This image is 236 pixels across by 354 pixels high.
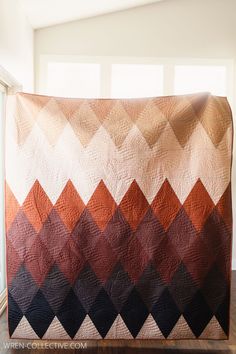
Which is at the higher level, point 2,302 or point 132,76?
point 132,76

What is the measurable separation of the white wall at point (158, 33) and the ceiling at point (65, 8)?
0.32 feet

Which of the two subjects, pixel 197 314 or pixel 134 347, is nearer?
pixel 197 314

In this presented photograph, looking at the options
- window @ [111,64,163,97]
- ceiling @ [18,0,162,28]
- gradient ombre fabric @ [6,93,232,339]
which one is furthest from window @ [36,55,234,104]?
gradient ombre fabric @ [6,93,232,339]

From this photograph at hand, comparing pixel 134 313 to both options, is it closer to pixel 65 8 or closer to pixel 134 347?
pixel 134 347

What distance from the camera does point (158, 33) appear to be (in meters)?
3.31

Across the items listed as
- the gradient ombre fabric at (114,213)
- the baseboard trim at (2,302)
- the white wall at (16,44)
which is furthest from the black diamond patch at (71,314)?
the white wall at (16,44)

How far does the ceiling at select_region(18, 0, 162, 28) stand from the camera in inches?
111

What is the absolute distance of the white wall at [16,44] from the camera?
230cm

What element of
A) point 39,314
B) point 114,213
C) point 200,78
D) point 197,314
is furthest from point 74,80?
point 197,314

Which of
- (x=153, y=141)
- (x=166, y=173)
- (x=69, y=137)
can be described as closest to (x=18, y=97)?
(x=69, y=137)

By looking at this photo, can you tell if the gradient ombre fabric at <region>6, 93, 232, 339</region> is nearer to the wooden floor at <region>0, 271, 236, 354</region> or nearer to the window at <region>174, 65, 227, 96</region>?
the wooden floor at <region>0, 271, 236, 354</region>

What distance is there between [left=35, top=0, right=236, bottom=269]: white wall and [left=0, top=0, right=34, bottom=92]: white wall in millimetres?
230

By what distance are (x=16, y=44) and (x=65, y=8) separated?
0.67m

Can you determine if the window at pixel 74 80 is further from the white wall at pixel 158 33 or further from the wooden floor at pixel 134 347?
the wooden floor at pixel 134 347
